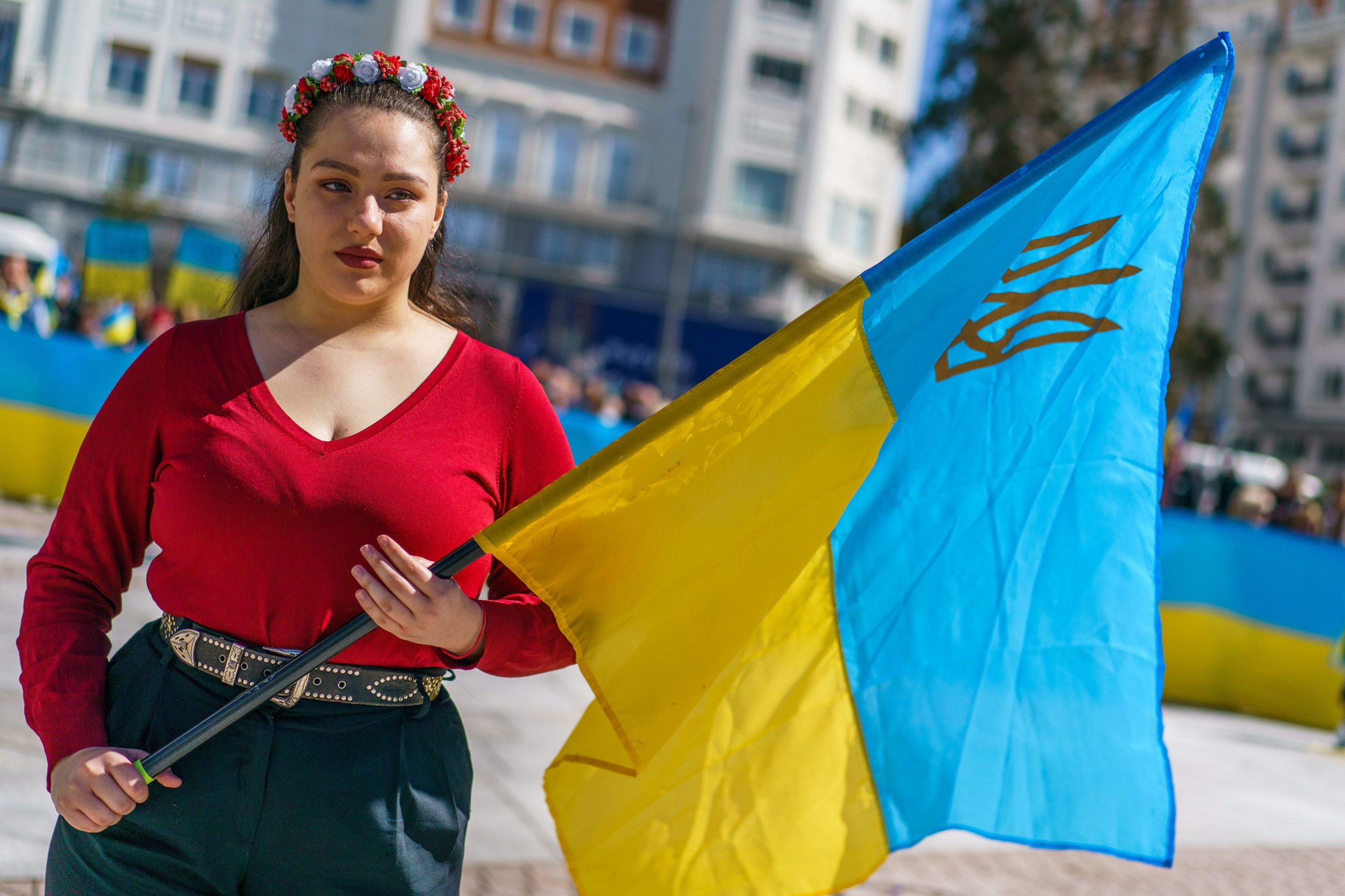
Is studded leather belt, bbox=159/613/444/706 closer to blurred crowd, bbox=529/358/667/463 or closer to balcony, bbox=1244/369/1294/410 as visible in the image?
blurred crowd, bbox=529/358/667/463

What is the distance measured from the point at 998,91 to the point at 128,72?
26.5 m

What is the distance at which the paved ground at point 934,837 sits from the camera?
4.84m

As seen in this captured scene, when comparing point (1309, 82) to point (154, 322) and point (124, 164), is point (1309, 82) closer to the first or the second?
point (124, 164)

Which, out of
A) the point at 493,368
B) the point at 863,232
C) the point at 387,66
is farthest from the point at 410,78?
the point at 863,232

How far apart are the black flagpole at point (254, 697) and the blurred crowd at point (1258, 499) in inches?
422

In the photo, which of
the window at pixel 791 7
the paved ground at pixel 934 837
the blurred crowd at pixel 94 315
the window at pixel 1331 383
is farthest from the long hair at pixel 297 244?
the window at pixel 1331 383

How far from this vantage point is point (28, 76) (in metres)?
39.0

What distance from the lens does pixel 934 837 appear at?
6.60 meters

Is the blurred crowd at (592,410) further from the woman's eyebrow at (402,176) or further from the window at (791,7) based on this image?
the window at (791,7)

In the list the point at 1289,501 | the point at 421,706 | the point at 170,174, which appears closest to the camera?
the point at 421,706

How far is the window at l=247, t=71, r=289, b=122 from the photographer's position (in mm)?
41219

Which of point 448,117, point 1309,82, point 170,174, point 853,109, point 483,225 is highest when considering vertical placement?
point 1309,82

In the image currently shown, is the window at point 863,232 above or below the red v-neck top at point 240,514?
above

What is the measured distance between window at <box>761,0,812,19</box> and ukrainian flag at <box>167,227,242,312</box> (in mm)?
33689
